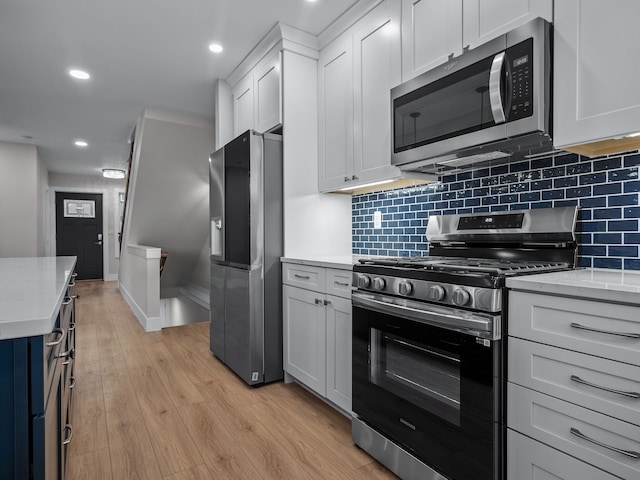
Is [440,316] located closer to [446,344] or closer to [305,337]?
[446,344]

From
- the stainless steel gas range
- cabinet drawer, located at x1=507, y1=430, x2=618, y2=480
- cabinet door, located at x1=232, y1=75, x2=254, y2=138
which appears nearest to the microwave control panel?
the stainless steel gas range

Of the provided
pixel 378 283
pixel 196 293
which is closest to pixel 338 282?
pixel 378 283

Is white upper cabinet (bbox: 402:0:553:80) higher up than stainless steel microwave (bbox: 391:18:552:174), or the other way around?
white upper cabinet (bbox: 402:0:553:80)

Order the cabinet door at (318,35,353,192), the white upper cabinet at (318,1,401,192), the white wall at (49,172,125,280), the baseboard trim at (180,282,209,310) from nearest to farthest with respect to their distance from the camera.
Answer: the white upper cabinet at (318,1,401,192) → the cabinet door at (318,35,353,192) → the baseboard trim at (180,282,209,310) → the white wall at (49,172,125,280)

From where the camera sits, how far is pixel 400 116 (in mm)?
2107

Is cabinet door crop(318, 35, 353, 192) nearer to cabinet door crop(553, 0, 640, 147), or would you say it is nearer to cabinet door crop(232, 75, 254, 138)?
cabinet door crop(232, 75, 254, 138)

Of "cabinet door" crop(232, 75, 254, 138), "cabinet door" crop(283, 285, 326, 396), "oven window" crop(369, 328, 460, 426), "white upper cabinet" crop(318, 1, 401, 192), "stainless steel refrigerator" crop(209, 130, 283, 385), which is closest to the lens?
"oven window" crop(369, 328, 460, 426)

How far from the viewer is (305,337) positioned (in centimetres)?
254

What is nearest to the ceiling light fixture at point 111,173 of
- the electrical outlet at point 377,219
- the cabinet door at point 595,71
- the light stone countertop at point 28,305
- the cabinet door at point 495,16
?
the electrical outlet at point 377,219

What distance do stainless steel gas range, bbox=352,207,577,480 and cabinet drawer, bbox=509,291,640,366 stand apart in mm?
67

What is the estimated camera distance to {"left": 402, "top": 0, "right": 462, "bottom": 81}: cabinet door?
6.10 feet

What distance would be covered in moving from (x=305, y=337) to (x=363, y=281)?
0.84 metres

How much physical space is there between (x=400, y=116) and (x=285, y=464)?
1.88 m

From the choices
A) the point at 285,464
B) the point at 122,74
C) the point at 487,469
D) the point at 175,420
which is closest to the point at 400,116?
the point at 487,469
